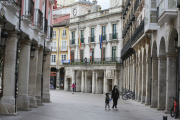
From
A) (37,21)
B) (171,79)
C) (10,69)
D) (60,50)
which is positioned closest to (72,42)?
(60,50)

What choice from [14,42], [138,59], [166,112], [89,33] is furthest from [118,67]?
[14,42]

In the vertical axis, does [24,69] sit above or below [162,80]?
above

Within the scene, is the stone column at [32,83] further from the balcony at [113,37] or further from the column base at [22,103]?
the balcony at [113,37]

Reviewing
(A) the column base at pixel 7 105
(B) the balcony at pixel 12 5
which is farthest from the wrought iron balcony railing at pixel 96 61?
(B) the balcony at pixel 12 5

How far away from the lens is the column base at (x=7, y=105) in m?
13.1

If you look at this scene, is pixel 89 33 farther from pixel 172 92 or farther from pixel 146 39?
pixel 172 92

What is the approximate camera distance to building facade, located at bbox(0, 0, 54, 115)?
12.9 metres

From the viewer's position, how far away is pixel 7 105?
1314 centimetres

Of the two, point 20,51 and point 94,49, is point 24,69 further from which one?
point 94,49

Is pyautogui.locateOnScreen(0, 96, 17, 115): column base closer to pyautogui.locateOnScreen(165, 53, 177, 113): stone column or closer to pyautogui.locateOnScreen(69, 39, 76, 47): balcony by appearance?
pyautogui.locateOnScreen(165, 53, 177, 113): stone column

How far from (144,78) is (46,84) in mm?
8314

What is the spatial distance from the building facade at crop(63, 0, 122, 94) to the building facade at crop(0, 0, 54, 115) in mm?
26184

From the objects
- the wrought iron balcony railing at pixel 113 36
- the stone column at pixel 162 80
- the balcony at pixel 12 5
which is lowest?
A: the stone column at pixel 162 80

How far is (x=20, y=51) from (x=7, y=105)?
13.6 feet
